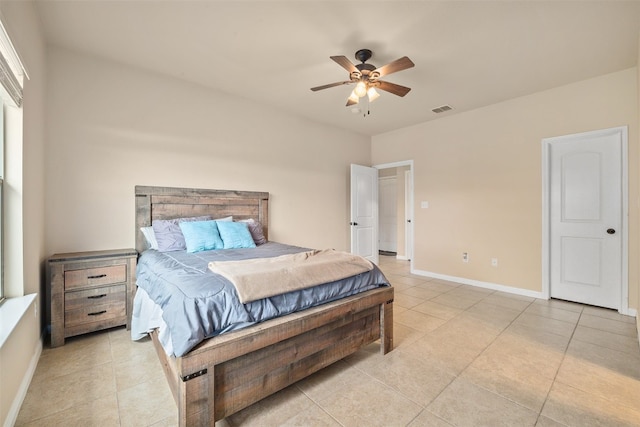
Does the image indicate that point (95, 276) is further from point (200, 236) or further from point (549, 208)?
point (549, 208)

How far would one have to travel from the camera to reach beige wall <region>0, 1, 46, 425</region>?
1.52 m

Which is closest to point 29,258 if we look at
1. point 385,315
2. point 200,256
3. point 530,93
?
point 200,256

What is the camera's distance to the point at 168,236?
9.33ft

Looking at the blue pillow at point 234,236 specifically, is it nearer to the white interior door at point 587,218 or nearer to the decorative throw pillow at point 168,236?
the decorative throw pillow at point 168,236

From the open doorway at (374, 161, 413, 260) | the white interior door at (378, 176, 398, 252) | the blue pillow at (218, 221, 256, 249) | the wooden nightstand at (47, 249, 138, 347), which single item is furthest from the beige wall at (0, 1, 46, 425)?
the white interior door at (378, 176, 398, 252)

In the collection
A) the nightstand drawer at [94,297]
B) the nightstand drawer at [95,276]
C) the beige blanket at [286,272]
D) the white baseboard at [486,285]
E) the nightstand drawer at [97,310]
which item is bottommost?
the white baseboard at [486,285]

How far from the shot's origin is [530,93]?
12.0 ft

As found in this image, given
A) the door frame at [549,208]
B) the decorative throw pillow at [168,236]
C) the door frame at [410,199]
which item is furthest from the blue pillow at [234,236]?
the door frame at [549,208]

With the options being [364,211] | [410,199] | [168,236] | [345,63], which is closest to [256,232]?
[168,236]

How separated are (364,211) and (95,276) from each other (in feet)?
13.5

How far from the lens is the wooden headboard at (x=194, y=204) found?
9.91ft

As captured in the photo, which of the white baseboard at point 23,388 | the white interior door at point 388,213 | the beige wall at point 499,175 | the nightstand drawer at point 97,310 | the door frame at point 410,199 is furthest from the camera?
the white interior door at point 388,213

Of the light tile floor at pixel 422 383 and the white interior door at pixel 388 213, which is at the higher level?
the white interior door at pixel 388 213

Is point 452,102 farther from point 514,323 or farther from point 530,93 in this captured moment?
point 514,323
